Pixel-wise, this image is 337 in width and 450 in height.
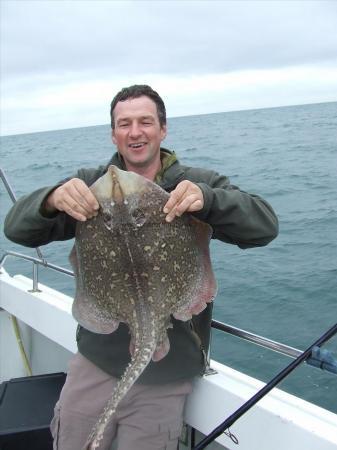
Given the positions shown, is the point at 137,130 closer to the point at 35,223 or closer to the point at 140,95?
the point at 140,95

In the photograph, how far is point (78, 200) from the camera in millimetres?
2244

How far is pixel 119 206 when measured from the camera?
220 centimetres

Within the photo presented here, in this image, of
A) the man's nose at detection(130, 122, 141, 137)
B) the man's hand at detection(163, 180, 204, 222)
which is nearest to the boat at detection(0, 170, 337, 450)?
the man's hand at detection(163, 180, 204, 222)

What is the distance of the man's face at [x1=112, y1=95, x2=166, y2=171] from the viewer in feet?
9.32

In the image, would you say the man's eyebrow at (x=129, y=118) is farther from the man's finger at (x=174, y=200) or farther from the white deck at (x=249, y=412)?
the white deck at (x=249, y=412)

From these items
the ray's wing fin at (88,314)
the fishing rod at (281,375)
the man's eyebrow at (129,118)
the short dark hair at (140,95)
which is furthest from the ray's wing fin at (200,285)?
the short dark hair at (140,95)

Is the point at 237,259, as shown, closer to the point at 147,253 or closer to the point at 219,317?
the point at 219,317

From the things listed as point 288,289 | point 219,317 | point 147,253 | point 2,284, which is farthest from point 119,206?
point 288,289

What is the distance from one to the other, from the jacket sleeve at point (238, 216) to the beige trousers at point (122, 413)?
1033 millimetres

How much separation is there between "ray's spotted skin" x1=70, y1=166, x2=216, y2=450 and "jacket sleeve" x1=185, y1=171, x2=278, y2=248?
0.32 feet

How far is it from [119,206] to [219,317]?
18.3ft

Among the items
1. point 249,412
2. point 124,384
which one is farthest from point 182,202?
point 249,412

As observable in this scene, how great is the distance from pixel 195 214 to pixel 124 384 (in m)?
0.88

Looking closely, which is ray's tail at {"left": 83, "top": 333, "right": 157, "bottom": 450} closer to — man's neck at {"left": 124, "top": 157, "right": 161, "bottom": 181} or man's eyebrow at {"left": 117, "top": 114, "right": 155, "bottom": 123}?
man's neck at {"left": 124, "top": 157, "right": 161, "bottom": 181}
